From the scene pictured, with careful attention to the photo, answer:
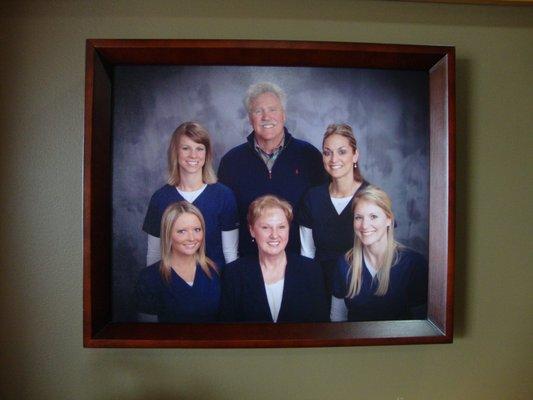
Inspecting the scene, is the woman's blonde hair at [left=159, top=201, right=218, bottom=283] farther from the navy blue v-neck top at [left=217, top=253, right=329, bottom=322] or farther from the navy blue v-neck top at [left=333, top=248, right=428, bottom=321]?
the navy blue v-neck top at [left=333, top=248, right=428, bottom=321]

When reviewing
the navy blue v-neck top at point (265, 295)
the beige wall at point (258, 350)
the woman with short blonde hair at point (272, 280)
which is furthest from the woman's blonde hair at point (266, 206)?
the beige wall at point (258, 350)

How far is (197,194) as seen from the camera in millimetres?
990

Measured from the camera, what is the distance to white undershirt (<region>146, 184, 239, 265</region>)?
3.25ft

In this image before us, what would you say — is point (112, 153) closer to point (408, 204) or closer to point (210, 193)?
point (210, 193)

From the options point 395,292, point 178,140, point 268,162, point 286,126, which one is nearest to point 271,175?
point 268,162

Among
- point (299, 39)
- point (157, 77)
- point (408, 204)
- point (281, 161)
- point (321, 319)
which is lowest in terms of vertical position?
point (321, 319)

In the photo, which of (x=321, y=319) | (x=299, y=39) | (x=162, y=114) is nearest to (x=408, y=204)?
(x=321, y=319)

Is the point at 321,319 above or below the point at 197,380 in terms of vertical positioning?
above

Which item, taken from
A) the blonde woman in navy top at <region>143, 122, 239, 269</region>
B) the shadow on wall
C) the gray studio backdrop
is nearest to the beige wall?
the shadow on wall

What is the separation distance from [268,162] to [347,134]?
0.23 metres

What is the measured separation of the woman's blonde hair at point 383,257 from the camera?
1.01 metres

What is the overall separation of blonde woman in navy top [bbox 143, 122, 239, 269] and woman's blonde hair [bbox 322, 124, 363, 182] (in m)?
0.32

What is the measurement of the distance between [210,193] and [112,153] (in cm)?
29

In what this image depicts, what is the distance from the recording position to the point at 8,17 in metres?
0.98
